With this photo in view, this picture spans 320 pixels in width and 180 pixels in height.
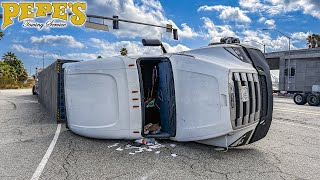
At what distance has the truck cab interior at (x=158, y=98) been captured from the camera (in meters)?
5.59

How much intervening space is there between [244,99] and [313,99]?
15.4 m

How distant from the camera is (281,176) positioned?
4.05 meters

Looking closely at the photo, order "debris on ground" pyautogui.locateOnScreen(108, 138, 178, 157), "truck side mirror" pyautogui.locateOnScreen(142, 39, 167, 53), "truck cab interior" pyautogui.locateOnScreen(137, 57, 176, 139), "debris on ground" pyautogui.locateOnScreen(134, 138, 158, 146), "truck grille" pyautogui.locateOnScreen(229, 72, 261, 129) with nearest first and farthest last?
"truck grille" pyautogui.locateOnScreen(229, 72, 261, 129) < "debris on ground" pyautogui.locateOnScreen(108, 138, 178, 157) < "truck cab interior" pyautogui.locateOnScreen(137, 57, 176, 139) < "debris on ground" pyautogui.locateOnScreen(134, 138, 158, 146) < "truck side mirror" pyautogui.locateOnScreen(142, 39, 167, 53)

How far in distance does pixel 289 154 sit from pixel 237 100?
5.11 feet

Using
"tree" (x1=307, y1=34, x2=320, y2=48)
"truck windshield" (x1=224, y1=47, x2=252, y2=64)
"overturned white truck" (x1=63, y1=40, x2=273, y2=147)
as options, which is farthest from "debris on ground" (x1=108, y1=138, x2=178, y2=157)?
"tree" (x1=307, y1=34, x2=320, y2=48)

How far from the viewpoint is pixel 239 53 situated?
17.7 ft

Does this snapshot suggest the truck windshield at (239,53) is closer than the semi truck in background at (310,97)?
Yes

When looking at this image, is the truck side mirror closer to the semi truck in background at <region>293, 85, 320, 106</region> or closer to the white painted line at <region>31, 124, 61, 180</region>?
the white painted line at <region>31, 124, 61, 180</region>

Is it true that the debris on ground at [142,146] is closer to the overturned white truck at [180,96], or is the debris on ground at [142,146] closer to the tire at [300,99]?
the overturned white truck at [180,96]

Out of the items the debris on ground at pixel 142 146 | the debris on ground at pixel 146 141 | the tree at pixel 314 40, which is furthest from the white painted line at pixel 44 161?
the tree at pixel 314 40

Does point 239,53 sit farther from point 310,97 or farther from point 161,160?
point 310,97

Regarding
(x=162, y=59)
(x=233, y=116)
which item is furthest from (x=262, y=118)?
(x=162, y=59)

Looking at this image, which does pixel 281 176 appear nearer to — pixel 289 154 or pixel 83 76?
pixel 289 154

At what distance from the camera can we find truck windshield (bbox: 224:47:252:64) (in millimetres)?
5348
